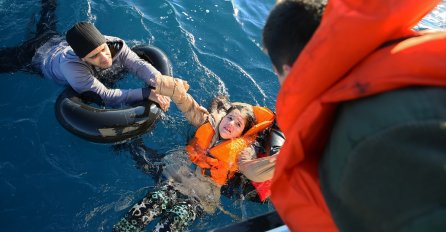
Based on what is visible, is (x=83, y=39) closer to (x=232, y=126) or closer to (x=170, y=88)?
(x=170, y=88)

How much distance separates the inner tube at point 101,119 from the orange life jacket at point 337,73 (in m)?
3.11

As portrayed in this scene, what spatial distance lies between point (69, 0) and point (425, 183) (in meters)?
7.06

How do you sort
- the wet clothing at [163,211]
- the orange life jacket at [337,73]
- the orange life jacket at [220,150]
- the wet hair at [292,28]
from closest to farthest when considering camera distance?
the orange life jacket at [337,73] < the wet hair at [292,28] < the wet clothing at [163,211] < the orange life jacket at [220,150]

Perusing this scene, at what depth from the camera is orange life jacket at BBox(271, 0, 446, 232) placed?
120 centimetres

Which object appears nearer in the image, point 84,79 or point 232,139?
point 232,139

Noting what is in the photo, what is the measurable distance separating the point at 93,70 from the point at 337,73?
4238 millimetres

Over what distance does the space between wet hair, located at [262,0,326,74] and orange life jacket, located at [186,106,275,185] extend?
8.40ft

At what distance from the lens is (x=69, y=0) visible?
22.2 feet

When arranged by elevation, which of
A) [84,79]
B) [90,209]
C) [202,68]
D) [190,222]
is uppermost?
[84,79]

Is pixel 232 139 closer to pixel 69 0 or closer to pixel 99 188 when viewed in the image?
pixel 99 188

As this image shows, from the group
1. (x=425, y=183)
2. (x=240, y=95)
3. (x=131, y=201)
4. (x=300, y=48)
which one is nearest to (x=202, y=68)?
(x=240, y=95)

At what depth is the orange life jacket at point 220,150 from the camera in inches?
167

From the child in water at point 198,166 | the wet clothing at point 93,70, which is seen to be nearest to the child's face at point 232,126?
the child in water at point 198,166

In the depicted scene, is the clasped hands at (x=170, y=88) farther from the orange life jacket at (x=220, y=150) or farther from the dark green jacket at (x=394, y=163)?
the dark green jacket at (x=394, y=163)
